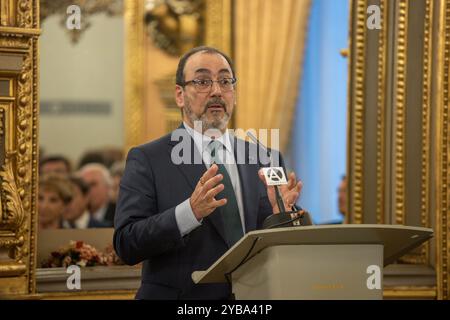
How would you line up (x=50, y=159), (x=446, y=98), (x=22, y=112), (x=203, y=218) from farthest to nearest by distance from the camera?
(x=50, y=159) < (x=446, y=98) < (x=22, y=112) < (x=203, y=218)

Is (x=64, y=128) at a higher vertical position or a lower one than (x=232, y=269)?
higher

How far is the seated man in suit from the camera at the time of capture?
10.4 ft

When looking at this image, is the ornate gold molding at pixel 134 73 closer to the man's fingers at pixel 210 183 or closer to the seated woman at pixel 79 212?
the seated woman at pixel 79 212

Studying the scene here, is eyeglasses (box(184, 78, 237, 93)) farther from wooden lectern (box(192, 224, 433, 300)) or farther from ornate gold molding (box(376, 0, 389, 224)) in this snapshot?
ornate gold molding (box(376, 0, 389, 224))

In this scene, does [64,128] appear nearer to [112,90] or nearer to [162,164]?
[112,90]

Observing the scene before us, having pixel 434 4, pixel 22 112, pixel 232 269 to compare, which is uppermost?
pixel 434 4

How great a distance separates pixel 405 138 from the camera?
14.8 ft

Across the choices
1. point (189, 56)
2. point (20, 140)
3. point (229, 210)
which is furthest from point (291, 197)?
point (20, 140)

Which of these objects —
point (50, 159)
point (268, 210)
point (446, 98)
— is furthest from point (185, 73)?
point (50, 159)

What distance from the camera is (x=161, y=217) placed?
309cm

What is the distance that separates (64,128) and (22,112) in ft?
16.5

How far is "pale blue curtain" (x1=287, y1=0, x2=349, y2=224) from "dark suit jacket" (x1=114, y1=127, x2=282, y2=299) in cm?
346

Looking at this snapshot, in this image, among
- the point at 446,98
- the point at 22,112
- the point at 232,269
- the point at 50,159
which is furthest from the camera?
the point at 50,159

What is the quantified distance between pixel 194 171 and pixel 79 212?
4.16 meters
